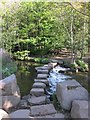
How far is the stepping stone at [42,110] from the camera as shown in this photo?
3777 millimetres

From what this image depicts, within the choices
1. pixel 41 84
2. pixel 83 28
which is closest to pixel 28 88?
pixel 41 84

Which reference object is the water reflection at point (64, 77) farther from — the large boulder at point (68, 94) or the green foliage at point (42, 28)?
the green foliage at point (42, 28)

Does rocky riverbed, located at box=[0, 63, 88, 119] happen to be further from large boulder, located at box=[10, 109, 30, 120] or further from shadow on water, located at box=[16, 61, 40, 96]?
shadow on water, located at box=[16, 61, 40, 96]

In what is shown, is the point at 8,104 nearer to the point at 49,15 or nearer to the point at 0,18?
the point at 0,18

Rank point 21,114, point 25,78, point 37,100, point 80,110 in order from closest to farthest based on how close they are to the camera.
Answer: point 80,110, point 21,114, point 37,100, point 25,78

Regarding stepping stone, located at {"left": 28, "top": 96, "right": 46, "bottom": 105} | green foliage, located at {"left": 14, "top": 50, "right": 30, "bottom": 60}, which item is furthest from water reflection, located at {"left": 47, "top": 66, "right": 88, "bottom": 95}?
green foliage, located at {"left": 14, "top": 50, "right": 30, "bottom": 60}

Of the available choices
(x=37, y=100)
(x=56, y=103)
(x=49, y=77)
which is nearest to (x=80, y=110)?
(x=56, y=103)

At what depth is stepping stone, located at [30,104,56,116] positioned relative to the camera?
378 centimetres

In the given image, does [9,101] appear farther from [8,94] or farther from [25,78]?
[25,78]

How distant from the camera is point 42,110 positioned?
389 cm

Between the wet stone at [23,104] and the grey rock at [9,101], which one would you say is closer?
the grey rock at [9,101]

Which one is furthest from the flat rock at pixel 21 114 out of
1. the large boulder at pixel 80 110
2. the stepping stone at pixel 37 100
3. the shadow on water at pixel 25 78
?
the shadow on water at pixel 25 78

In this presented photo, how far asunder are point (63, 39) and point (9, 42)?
2.26m

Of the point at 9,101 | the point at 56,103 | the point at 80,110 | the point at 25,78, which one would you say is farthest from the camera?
the point at 25,78
